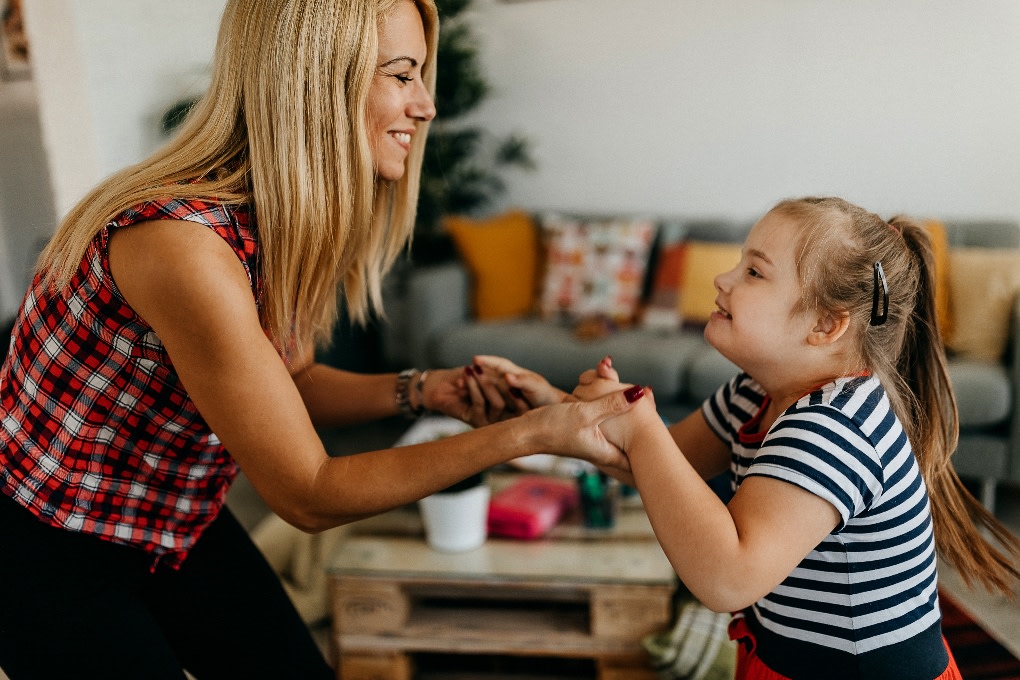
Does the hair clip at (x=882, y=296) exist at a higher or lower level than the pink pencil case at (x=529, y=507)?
higher

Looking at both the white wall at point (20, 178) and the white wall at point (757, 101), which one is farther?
the white wall at point (757, 101)

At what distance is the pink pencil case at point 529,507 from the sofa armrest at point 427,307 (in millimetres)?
1255

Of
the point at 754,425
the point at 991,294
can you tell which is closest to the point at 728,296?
the point at 754,425

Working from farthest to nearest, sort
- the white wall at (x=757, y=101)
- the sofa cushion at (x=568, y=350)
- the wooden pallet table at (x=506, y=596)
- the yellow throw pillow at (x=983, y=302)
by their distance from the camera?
the white wall at (x=757, y=101) < the sofa cushion at (x=568, y=350) < the yellow throw pillow at (x=983, y=302) < the wooden pallet table at (x=506, y=596)

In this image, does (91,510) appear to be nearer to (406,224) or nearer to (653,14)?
(406,224)

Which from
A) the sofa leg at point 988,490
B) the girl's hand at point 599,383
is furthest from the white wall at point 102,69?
the sofa leg at point 988,490

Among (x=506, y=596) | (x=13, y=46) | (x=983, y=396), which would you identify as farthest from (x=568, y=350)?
(x=13, y=46)

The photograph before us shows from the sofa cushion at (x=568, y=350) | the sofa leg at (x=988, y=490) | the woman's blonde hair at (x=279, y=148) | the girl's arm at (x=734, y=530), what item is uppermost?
the woman's blonde hair at (x=279, y=148)

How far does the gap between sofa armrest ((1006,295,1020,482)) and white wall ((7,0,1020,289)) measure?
79 centimetres

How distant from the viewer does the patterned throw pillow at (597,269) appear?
3098 millimetres

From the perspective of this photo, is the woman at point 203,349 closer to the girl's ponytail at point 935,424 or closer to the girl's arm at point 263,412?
the girl's arm at point 263,412

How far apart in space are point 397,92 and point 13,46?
1912mm

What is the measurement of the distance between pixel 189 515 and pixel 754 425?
0.69m

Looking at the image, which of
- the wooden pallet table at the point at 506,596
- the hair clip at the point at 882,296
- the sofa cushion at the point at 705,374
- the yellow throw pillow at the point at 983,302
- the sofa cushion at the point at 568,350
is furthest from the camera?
the sofa cushion at the point at 568,350
